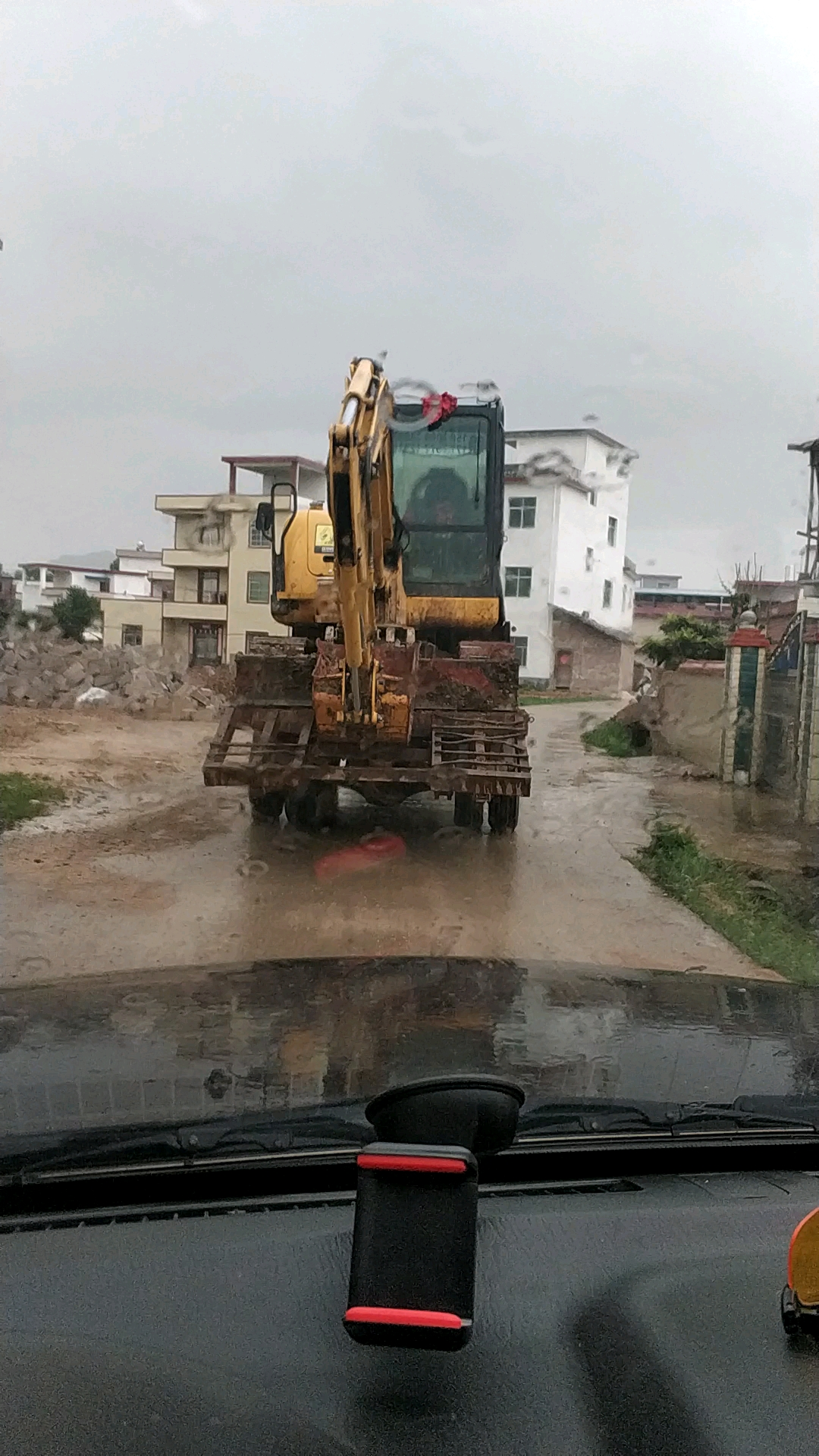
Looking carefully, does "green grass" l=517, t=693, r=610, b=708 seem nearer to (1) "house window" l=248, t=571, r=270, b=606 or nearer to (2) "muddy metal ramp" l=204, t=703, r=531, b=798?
(1) "house window" l=248, t=571, r=270, b=606

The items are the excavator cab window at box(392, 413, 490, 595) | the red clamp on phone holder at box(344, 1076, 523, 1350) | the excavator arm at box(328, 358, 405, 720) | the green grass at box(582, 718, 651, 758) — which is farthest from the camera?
the green grass at box(582, 718, 651, 758)

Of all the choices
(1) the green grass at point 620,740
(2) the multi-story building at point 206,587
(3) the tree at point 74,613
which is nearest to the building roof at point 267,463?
(2) the multi-story building at point 206,587

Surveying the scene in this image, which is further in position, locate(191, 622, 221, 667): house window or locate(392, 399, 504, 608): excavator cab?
locate(191, 622, 221, 667): house window

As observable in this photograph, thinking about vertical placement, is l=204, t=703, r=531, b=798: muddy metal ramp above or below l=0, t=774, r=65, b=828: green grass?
above

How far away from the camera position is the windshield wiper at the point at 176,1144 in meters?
2.43

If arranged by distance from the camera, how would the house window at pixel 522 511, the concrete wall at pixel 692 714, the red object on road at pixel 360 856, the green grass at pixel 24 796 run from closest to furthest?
the red object on road at pixel 360 856, the house window at pixel 522 511, the green grass at pixel 24 796, the concrete wall at pixel 692 714

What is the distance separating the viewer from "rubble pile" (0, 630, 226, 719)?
26375mm

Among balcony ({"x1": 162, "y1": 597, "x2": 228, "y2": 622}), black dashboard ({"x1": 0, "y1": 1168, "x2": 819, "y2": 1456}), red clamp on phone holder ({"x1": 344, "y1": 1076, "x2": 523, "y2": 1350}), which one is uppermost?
balcony ({"x1": 162, "y1": 597, "x2": 228, "y2": 622})

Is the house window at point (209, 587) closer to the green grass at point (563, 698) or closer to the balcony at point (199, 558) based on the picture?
the balcony at point (199, 558)

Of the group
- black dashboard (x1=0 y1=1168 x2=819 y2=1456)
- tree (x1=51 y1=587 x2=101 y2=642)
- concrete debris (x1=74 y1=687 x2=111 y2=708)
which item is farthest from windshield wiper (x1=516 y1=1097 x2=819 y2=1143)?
tree (x1=51 y1=587 x2=101 y2=642)

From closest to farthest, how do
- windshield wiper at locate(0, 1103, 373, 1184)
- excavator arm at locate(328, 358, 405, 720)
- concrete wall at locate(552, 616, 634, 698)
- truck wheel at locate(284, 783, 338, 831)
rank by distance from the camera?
windshield wiper at locate(0, 1103, 373, 1184)
excavator arm at locate(328, 358, 405, 720)
truck wheel at locate(284, 783, 338, 831)
concrete wall at locate(552, 616, 634, 698)

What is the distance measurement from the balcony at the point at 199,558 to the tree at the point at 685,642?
8.72 meters

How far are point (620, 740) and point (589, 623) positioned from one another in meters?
2.43

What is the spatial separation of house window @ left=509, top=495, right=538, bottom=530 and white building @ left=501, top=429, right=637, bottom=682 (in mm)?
14
